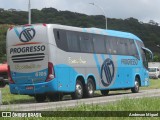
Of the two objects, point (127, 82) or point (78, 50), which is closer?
point (78, 50)

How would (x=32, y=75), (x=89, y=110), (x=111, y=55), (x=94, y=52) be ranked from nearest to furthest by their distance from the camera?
(x=89, y=110) < (x=32, y=75) < (x=94, y=52) < (x=111, y=55)

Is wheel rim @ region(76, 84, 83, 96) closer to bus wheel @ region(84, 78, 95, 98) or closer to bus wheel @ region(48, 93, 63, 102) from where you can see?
bus wheel @ region(84, 78, 95, 98)

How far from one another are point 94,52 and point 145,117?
16.0m

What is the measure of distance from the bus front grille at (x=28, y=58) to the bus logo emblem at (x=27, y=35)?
717 millimetres

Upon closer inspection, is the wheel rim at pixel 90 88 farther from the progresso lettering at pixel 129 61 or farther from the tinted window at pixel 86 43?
the progresso lettering at pixel 129 61

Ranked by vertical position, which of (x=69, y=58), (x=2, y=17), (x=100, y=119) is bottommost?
(x=100, y=119)

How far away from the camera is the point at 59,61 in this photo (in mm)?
23656

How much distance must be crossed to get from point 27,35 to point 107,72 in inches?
263

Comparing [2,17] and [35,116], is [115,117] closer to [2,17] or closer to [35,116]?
[35,116]

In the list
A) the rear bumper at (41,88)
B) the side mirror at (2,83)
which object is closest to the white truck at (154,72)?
the side mirror at (2,83)

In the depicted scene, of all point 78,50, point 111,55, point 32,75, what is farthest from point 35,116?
point 111,55

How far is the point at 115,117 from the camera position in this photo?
11508 mm

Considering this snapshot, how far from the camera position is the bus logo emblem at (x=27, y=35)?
23.4 metres

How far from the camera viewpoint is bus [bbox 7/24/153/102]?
23234mm
